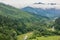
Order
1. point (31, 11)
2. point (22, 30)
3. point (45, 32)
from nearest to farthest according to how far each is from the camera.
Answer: point (45, 32)
point (22, 30)
point (31, 11)

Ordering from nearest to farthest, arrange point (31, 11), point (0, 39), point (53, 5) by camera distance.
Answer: point (0, 39)
point (53, 5)
point (31, 11)

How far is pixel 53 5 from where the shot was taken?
32.5 meters

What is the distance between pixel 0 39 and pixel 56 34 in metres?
8.98

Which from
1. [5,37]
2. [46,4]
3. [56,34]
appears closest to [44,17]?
[46,4]

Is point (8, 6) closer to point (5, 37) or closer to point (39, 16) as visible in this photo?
point (39, 16)

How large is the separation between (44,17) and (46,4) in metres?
10.7

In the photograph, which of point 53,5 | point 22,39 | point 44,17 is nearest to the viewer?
point 22,39

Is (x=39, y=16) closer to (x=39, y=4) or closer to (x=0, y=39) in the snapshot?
(x=39, y=4)

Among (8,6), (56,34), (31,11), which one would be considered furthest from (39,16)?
(56,34)

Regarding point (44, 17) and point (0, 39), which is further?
point (44, 17)

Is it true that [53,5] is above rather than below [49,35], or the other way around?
above

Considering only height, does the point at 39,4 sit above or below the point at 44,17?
above

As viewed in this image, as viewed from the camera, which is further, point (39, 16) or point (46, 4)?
point (39, 16)

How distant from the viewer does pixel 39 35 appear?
Result: 22.4 m
